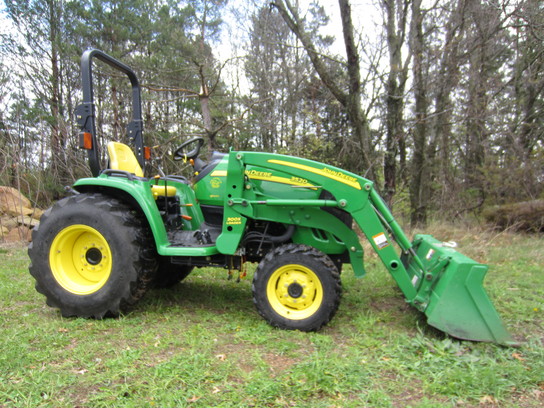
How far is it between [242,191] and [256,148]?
1152 cm

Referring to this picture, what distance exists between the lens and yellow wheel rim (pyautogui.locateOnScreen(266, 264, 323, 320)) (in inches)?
124

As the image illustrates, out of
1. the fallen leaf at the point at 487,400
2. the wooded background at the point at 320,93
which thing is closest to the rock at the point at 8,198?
the wooded background at the point at 320,93

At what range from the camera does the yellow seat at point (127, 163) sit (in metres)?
3.71

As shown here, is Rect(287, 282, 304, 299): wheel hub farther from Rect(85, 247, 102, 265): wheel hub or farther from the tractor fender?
Rect(85, 247, 102, 265): wheel hub

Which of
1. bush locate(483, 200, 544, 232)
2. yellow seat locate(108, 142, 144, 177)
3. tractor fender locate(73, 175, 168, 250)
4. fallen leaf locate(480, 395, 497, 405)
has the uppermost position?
yellow seat locate(108, 142, 144, 177)

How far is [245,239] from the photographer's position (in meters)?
3.44

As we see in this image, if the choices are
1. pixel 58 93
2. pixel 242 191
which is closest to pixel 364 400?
pixel 242 191

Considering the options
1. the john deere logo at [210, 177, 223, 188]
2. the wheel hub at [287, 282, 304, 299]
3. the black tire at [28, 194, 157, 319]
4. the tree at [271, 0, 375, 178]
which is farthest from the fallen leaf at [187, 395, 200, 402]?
the tree at [271, 0, 375, 178]

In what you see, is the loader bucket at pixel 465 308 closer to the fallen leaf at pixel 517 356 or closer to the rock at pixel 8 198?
the fallen leaf at pixel 517 356

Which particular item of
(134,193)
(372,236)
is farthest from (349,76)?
(134,193)

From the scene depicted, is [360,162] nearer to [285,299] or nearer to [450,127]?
[450,127]

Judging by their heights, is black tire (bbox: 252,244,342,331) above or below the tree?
below

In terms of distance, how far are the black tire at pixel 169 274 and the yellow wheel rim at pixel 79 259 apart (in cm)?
56

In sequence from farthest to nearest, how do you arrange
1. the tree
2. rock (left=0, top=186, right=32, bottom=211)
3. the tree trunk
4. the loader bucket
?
rock (left=0, top=186, right=32, bottom=211), the tree trunk, the tree, the loader bucket
